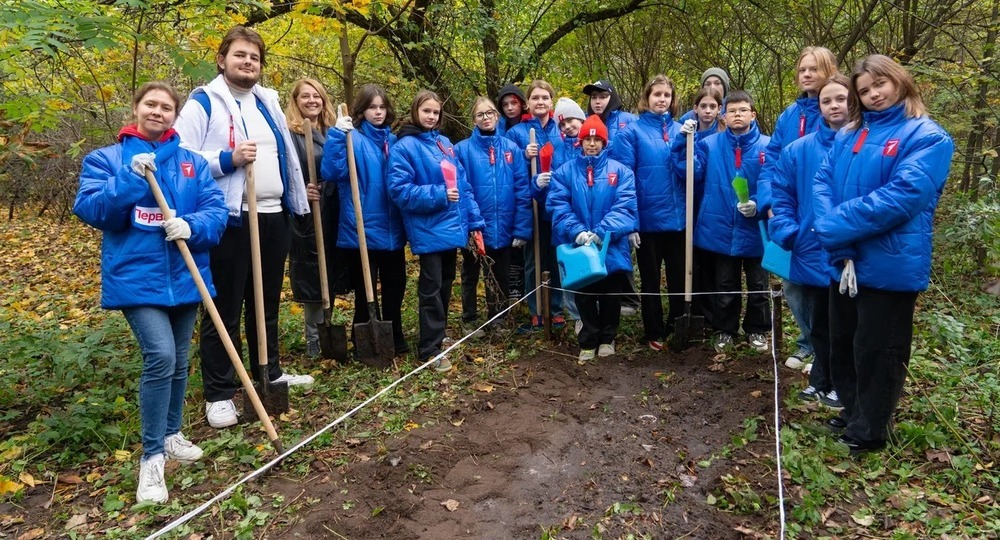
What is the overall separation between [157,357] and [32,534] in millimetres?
1014

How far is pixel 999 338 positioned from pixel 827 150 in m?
2.75

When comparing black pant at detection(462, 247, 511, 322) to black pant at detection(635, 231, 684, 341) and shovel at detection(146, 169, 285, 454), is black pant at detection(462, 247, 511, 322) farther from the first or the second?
shovel at detection(146, 169, 285, 454)

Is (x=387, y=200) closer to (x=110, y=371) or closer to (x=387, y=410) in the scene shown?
(x=387, y=410)

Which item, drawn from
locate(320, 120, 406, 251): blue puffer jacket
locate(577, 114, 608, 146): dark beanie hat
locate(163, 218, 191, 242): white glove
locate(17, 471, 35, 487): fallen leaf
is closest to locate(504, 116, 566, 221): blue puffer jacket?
locate(577, 114, 608, 146): dark beanie hat

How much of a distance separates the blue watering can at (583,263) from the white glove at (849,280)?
1763mm

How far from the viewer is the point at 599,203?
16.4 feet

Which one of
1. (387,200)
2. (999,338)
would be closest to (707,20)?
(999,338)

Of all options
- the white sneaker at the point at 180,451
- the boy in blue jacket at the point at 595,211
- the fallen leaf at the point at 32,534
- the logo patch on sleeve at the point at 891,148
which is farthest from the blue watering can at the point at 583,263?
the fallen leaf at the point at 32,534

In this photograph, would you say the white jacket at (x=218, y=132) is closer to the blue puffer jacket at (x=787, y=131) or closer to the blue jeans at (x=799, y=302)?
the blue puffer jacket at (x=787, y=131)

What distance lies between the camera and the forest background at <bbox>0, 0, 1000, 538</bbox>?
11.5 ft

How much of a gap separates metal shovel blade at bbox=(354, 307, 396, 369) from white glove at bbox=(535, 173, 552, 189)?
1.70 metres

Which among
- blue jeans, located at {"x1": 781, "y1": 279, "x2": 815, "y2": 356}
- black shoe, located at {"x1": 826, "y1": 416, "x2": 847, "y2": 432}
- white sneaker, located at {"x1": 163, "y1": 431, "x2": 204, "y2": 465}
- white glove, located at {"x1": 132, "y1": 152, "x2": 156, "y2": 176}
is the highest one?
white glove, located at {"x1": 132, "y1": 152, "x2": 156, "y2": 176}

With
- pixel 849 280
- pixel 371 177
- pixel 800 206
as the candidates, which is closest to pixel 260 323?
pixel 371 177

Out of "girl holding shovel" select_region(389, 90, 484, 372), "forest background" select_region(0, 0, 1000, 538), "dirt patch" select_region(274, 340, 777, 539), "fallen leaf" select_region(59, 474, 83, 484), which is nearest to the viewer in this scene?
"dirt patch" select_region(274, 340, 777, 539)
